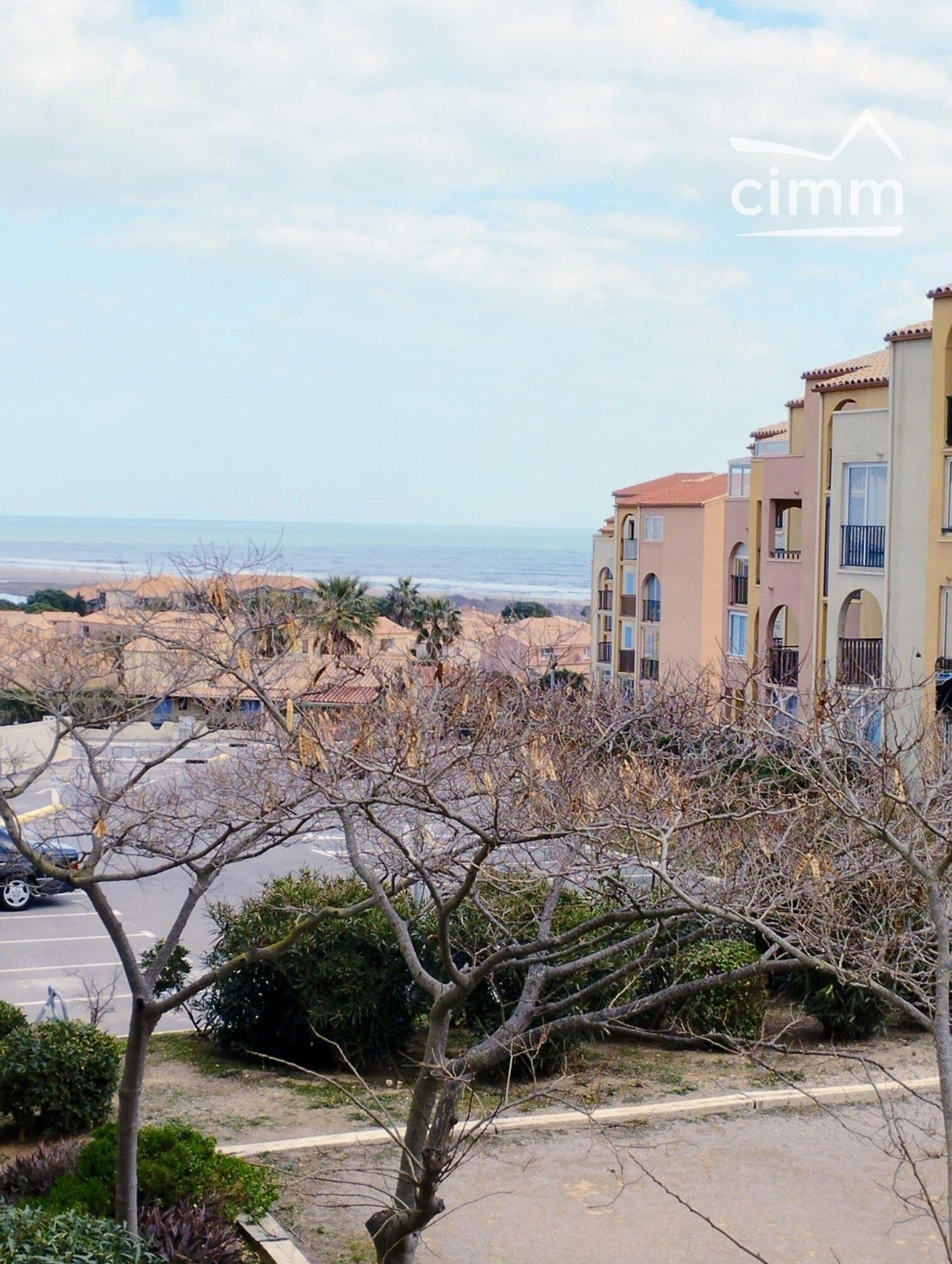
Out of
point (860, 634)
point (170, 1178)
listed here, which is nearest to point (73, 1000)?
point (170, 1178)

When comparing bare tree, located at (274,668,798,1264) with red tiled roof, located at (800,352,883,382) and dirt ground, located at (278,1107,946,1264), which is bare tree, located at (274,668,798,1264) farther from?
red tiled roof, located at (800,352,883,382)

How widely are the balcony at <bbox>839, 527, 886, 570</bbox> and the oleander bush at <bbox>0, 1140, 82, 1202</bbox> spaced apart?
22630mm

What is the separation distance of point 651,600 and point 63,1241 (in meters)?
48.9

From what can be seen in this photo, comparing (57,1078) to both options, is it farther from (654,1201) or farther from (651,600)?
(651,600)

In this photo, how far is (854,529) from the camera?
98.4ft

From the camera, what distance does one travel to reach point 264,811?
9.09m

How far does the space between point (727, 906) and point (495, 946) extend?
138 inches

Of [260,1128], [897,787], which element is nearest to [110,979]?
[260,1128]

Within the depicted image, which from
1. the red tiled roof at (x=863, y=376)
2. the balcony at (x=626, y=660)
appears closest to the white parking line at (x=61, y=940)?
the red tiled roof at (x=863, y=376)

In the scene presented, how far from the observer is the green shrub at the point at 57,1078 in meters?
11.2

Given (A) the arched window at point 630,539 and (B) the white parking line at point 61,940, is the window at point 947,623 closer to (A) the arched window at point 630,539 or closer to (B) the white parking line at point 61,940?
(B) the white parking line at point 61,940

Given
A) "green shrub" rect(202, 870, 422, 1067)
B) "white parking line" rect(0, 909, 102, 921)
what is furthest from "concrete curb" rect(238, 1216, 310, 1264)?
"white parking line" rect(0, 909, 102, 921)

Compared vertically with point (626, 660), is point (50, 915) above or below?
below

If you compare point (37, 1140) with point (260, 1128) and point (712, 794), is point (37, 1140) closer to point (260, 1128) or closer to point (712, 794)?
point (260, 1128)
